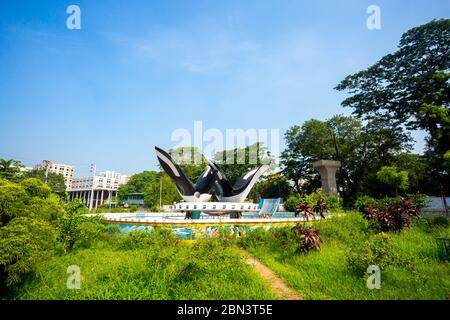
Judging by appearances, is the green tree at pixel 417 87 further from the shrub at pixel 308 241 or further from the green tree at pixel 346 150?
the shrub at pixel 308 241

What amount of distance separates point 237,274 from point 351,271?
2.76 metres

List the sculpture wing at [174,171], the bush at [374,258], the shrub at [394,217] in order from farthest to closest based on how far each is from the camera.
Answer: the sculpture wing at [174,171] < the shrub at [394,217] < the bush at [374,258]

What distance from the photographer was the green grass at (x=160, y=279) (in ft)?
16.0

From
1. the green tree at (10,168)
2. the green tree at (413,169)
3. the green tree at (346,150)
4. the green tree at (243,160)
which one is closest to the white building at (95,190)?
the green tree at (10,168)

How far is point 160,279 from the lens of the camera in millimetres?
5520

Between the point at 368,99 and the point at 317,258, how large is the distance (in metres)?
24.5

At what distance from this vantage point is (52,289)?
18.3ft

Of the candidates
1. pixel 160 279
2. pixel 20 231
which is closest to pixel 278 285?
pixel 160 279

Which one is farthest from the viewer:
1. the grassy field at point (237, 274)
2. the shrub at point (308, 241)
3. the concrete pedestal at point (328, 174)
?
the concrete pedestal at point (328, 174)

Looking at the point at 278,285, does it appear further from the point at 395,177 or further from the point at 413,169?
the point at 413,169

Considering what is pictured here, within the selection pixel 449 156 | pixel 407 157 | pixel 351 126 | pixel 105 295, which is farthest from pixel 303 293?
pixel 351 126

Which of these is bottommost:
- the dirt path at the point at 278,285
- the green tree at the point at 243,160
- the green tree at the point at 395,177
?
the dirt path at the point at 278,285

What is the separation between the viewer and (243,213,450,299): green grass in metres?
4.70
